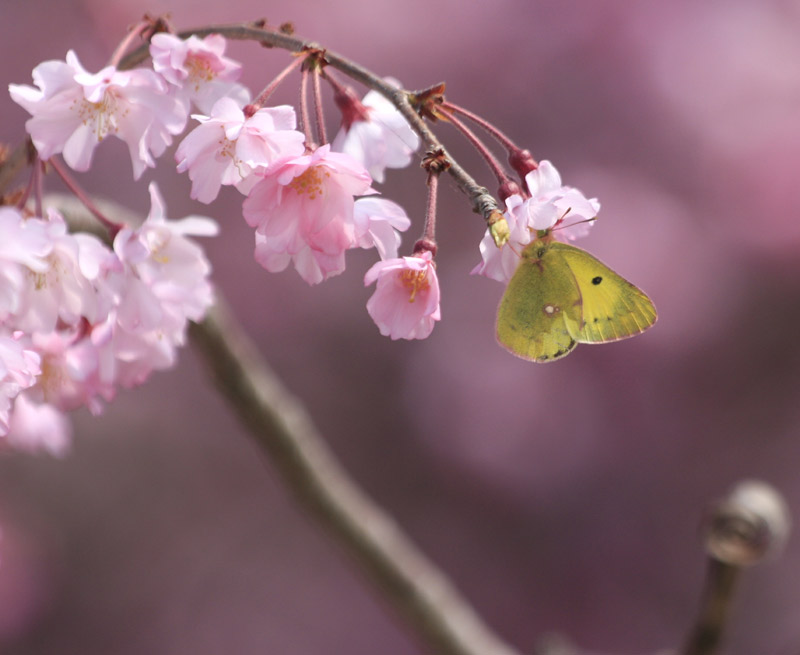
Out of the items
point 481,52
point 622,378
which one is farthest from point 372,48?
point 622,378

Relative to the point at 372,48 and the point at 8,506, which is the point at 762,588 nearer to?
the point at 372,48

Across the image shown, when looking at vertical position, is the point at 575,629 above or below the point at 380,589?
below

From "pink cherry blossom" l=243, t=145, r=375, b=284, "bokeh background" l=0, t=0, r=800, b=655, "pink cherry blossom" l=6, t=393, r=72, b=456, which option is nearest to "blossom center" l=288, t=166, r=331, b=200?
"pink cherry blossom" l=243, t=145, r=375, b=284

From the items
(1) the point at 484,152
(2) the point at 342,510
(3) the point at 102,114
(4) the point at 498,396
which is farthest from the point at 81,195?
(4) the point at 498,396

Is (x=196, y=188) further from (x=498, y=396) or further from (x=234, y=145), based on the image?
(x=498, y=396)

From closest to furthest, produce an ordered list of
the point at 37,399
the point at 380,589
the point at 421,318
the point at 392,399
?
the point at 421,318
the point at 37,399
the point at 380,589
the point at 392,399

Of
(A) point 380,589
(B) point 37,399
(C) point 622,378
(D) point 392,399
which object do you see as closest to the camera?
(B) point 37,399
